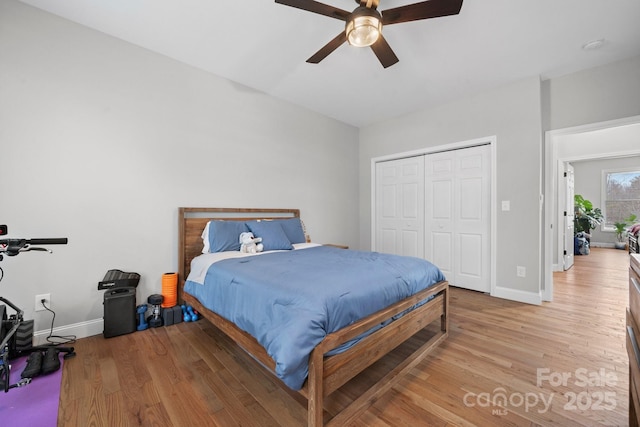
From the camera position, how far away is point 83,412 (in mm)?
1435

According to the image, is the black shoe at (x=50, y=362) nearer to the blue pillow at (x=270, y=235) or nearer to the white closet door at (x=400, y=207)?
the blue pillow at (x=270, y=235)

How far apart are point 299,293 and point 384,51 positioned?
199 centimetres

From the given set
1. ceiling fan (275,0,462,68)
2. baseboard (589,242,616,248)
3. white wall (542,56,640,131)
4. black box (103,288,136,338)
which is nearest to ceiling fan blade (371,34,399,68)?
ceiling fan (275,0,462,68)

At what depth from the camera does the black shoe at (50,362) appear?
176 centimetres

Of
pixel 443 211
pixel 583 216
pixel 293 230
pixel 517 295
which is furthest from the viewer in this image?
pixel 583 216

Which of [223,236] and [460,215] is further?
[460,215]

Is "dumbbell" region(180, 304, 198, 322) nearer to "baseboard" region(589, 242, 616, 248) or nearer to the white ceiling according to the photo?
the white ceiling

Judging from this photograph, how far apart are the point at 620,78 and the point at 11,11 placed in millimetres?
5699

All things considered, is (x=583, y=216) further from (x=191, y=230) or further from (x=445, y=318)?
(x=191, y=230)

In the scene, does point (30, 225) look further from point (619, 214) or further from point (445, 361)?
point (619, 214)

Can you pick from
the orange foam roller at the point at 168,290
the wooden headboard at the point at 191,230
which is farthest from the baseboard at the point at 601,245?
the orange foam roller at the point at 168,290

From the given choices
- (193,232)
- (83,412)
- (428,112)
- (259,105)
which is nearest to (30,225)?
(193,232)

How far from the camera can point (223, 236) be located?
2844 millimetres

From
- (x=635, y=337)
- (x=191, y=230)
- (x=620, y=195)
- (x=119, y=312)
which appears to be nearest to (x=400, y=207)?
(x=191, y=230)
